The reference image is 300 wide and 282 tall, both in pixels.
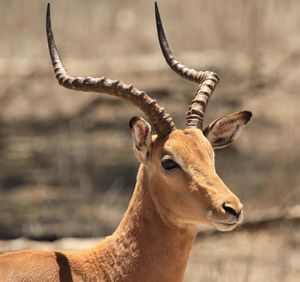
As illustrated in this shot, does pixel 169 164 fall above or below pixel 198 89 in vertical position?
below

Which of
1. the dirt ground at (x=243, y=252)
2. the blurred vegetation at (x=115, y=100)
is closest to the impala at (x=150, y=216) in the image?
the dirt ground at (x=243, y=252)

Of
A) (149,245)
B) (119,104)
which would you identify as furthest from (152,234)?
(119,104)

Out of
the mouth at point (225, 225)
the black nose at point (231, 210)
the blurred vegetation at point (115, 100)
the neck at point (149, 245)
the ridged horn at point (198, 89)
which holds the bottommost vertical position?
the blurred vegetation at point (115, 100)

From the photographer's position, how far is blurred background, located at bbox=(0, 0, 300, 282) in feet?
41.9

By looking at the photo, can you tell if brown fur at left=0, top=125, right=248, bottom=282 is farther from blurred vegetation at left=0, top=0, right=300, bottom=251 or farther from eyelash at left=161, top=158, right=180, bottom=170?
blurred vegetation at left=0, top=0, right=300, bottom=251

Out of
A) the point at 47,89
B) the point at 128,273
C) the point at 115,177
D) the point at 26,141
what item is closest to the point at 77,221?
the point at 115,177

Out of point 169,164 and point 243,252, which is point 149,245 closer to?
point 169,164

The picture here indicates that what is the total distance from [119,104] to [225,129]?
827 cm

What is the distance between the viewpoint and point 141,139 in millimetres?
6652

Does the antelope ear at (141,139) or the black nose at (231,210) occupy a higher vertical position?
the antelope ear at (141,139)

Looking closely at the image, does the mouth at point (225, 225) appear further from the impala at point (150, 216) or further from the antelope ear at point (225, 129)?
the antelope ear at point (225, 129)

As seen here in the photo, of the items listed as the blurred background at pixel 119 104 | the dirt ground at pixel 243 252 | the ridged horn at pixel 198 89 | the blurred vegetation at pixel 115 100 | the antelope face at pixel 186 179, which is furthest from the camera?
the blurred vegetation at pixel 115 100

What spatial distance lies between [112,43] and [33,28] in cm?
131

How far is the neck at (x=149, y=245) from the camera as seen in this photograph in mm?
6562
